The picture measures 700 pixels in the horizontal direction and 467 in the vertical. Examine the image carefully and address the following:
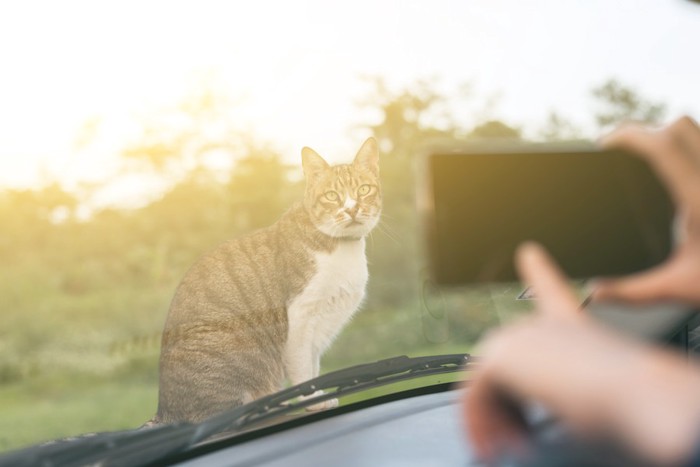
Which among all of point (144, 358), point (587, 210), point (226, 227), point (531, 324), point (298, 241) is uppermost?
point (226, 227)

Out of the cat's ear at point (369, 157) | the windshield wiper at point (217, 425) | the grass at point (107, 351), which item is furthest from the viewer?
A: the cat's ear at point (369, 157)

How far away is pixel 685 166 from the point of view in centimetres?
89

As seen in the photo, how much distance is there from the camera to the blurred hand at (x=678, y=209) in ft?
2.75

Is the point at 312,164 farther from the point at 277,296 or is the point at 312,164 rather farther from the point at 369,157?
the point at 277,296

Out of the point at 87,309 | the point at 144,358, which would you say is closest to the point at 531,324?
the point at 144,358

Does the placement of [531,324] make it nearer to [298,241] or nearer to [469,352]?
[469,352]

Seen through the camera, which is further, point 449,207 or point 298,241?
point 298,241

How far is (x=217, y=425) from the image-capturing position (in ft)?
5.57

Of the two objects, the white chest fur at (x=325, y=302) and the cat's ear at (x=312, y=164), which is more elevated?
the cat's ear at (x=312, y=164)

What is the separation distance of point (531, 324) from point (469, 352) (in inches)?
64.6

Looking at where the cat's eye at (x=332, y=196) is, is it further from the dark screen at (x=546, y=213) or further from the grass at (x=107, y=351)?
the dark screen at (x=546, y=213)

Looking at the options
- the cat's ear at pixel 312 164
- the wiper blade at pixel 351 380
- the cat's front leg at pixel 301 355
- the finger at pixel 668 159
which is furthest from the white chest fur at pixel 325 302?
the finger at pixel 668 159

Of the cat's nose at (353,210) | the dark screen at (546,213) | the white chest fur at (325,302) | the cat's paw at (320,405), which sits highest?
the cat's nose at (353,210)

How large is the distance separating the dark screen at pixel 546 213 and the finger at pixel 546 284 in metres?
0.08
